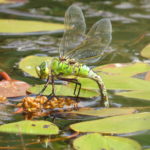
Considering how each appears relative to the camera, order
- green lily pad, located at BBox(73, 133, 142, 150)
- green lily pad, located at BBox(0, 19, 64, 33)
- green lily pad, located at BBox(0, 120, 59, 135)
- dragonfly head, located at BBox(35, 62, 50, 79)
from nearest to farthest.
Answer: green lily pad, located at BBox(73, 133, 142, 150) < green lily pad, located at BBox(0, 120, 59, 135) < dragonfly head, located at BBox(35, 62, 50, 79) < green lily pad, located at BBox(0, 19, 64, 33)

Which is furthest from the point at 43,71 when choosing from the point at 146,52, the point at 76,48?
the point at 146,52

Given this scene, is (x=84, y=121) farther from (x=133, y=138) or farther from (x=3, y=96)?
(x=3, y=96)

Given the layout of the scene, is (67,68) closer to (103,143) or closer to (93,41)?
(93,41)

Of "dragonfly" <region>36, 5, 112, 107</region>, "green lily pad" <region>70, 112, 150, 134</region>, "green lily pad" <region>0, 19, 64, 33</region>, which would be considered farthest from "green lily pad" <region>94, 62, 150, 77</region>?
"green lily pad" <region>0, 19, 64, 33</region>

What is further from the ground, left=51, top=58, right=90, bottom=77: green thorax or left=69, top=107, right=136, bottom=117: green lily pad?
left=51, top=58, right=90, bottom=77: green thorax

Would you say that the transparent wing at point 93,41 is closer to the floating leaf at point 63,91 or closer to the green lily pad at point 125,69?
the green lily pad at point 125,69

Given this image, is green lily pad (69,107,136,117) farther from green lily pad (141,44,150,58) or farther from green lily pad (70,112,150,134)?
green lily pad (141,44,150,58)

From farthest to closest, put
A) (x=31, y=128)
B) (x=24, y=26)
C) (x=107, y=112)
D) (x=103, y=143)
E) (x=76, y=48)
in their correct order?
(x=24, y=26)
(x=76, y=48)
(x=107, y=112)
(x=31, y=128)
(x=103, y=143)

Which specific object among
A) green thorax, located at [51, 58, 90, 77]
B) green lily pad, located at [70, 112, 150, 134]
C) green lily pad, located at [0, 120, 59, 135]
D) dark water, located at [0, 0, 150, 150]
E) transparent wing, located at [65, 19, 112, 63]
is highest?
transparent wing, located at [65, 19, 112, 63]
